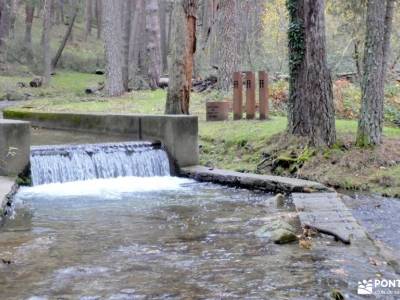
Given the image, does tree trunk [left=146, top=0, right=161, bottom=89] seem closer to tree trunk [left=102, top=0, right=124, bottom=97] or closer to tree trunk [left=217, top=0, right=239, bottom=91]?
tree trunk [left=102, top=0, right=124, bottom=97]

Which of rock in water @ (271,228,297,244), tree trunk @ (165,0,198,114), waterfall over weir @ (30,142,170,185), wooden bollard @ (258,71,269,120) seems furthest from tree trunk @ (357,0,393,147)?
rock in water @ (271,228,297,244)

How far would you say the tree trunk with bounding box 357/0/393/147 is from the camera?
1170 cm

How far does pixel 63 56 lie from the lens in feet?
152

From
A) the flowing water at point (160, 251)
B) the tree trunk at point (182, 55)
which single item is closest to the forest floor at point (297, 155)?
the tree trunk at point (182, 55)

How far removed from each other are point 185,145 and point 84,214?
15.2 feet

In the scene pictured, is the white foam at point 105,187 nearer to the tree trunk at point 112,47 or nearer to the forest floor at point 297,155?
the forest floor at point 297,155

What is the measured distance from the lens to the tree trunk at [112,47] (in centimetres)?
2525

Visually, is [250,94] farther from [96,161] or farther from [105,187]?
[105,187]

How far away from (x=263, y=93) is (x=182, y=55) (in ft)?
7.52

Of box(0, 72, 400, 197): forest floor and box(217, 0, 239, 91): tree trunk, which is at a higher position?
box(217, 0, 239, 91): tree trunk

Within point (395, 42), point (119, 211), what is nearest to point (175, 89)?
point (119, 211)

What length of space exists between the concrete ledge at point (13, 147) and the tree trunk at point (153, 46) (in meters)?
17.5

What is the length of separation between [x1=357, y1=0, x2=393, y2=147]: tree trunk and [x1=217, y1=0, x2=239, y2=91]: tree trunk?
952cm

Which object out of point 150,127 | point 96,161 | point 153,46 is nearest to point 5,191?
point 96,161
